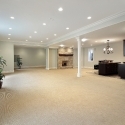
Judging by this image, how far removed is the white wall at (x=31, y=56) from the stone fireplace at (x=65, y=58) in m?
3.82

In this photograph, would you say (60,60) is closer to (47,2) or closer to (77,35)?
(77,35)

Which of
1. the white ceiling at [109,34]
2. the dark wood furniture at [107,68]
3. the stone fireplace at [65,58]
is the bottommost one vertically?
the dark wood furniture at [107,68]

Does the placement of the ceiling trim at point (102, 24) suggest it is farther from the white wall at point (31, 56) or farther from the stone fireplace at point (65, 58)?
the white wall at point (31, 56)

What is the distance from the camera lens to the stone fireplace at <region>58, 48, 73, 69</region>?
44.7ft

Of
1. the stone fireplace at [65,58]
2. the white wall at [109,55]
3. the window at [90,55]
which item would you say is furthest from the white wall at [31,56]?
the window at [90,55]

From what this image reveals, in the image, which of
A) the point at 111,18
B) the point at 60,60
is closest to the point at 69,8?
the point at 111,18

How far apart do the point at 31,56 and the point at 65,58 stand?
505 cm

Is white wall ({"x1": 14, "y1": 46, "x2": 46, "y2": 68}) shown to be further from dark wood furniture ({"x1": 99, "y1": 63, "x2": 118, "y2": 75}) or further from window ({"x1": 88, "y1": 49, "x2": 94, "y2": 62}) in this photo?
→ dark wood furniture ({"x1": 99, "y1": 63, "x2": 118, "y2": 75})

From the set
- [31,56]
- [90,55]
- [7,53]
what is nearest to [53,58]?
[31,56]

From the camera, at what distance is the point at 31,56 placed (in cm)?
1529

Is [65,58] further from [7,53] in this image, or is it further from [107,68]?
[7,53]

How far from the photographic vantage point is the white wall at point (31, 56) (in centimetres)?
1450

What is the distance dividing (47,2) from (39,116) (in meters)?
3.35

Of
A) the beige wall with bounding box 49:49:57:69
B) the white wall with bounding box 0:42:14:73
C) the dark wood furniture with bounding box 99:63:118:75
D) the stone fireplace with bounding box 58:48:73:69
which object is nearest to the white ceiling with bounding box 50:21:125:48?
the dark wood furniture with bounding box 99:63:118:75
